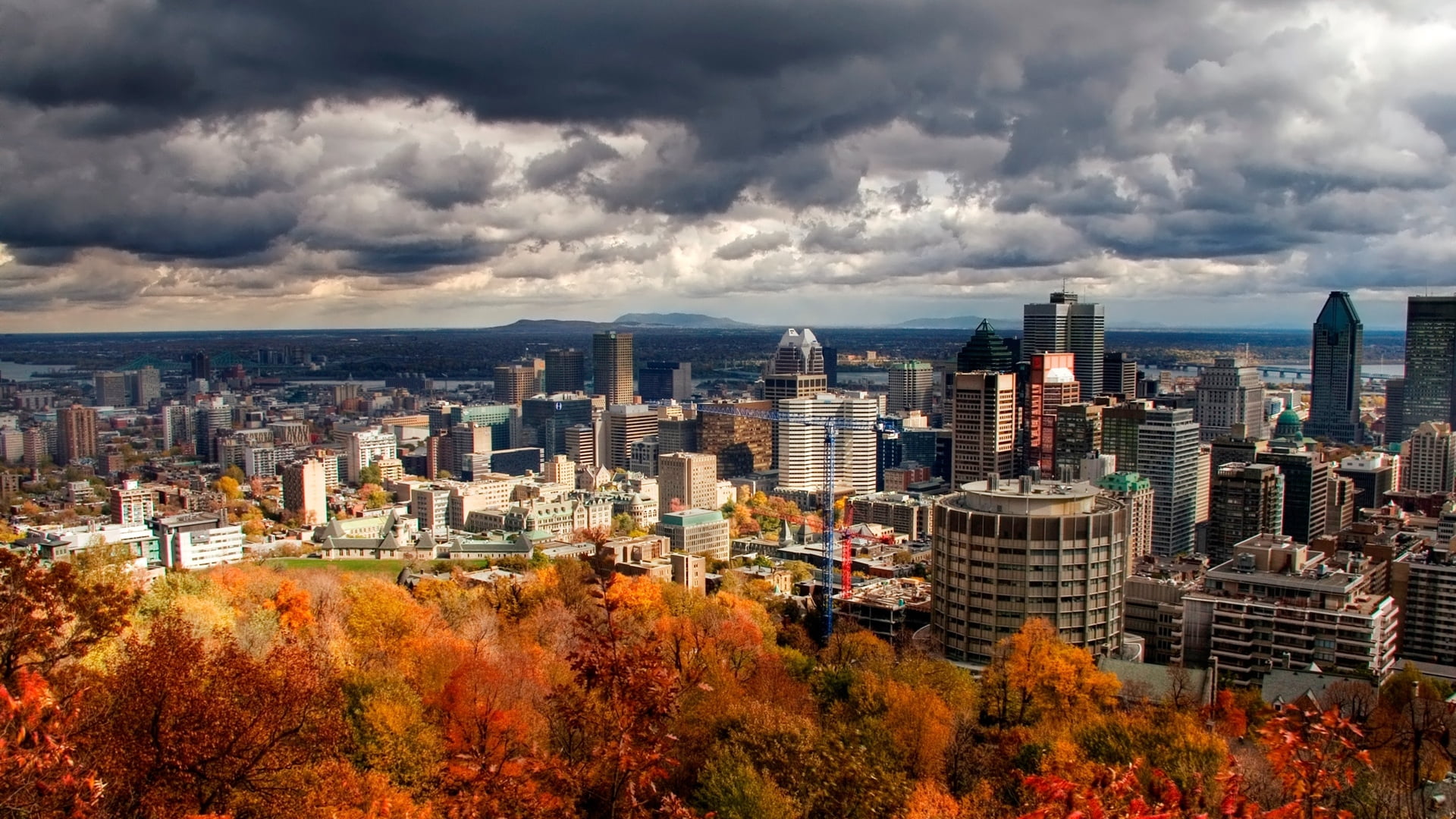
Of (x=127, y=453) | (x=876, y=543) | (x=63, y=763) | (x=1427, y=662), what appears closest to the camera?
(x=63, y=763)

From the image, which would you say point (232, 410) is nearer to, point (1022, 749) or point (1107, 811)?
point (1022, 749)

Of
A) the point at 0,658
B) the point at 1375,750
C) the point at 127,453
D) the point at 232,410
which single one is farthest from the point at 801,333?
the point at 0,658

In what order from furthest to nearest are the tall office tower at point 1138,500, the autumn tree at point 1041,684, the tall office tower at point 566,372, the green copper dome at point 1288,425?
the tall office tower at point 566,372, the green copper dome at point 1288,425, the tall office tower at point 1138,500, the autumn tree at point 1041,684

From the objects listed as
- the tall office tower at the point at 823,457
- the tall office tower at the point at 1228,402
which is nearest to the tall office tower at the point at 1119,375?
the tall office tower at the point at 1228,402

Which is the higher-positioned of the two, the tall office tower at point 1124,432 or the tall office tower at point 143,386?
the tall office tower at point 143,386

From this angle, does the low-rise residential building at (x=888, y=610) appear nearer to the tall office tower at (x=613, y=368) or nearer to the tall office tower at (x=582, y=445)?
the tall office tower at (x=582, y=445)

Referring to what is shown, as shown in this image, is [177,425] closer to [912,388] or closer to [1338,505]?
[912,388]
